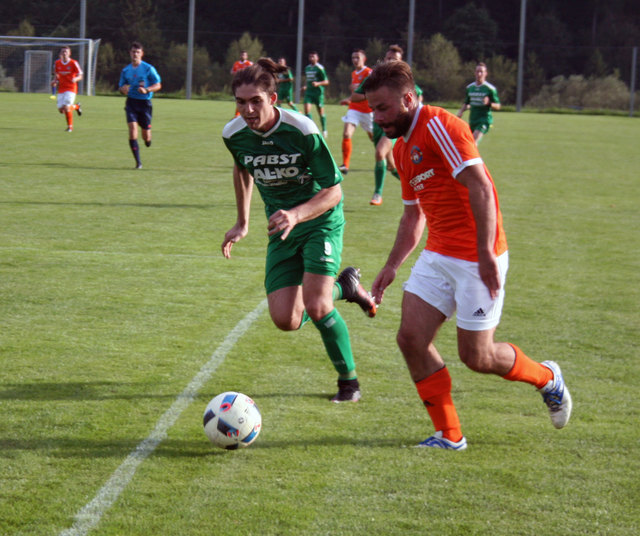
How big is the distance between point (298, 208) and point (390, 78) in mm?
998

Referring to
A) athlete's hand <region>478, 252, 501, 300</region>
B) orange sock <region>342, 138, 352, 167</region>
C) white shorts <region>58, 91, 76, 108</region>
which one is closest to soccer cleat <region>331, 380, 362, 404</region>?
athlete's hand <region>478, 252, 501, 300</region>

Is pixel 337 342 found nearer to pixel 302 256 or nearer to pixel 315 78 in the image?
pixel 302 256

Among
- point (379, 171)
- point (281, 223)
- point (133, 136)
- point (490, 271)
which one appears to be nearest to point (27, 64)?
point (133, 136)

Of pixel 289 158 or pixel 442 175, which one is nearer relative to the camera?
pixel 442 175

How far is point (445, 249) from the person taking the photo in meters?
4.22

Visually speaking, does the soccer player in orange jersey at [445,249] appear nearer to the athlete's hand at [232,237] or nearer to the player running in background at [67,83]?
the athlete's hand at [232,237]

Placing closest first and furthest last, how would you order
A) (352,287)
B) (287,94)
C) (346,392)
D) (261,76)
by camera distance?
(261,76) < (346,392) < (352,287) < (287,94)

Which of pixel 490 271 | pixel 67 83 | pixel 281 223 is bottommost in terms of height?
pixel 490 271

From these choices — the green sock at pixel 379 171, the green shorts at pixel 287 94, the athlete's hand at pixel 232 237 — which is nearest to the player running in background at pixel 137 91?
the green sock at pixel 379 171

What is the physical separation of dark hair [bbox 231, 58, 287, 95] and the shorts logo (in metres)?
0.97

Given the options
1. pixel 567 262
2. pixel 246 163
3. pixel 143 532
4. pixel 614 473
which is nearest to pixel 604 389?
pixel 614 473

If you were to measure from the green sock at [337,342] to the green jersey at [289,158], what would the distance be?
1.81 ft

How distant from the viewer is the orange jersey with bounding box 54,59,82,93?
850 inches

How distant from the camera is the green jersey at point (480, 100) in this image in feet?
63.7
